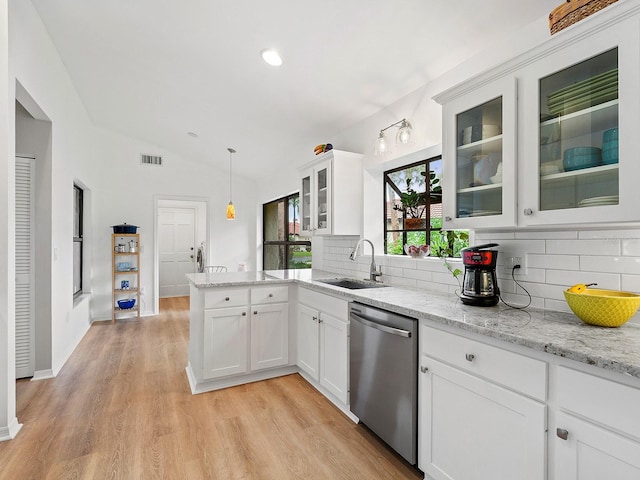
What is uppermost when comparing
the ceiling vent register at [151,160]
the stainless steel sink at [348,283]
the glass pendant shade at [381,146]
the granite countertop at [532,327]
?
the ceiling vent register at [151,160]

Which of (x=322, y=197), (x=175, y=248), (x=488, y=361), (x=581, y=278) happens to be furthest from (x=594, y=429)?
(x=175, y=248)

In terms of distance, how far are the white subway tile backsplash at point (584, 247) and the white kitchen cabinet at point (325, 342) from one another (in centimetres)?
126

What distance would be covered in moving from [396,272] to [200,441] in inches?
73.9

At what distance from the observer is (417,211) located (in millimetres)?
3016

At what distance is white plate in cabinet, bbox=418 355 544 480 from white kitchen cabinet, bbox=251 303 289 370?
1.59 m

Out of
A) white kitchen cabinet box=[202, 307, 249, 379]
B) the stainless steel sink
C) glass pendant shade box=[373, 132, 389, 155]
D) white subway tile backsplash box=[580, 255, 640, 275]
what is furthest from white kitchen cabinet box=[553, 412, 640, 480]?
white kitchen cabinet box=[202, 307, 249, 379]

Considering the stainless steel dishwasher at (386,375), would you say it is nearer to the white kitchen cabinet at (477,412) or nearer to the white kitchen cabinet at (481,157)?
the white kitchen cabinet at (477,412)

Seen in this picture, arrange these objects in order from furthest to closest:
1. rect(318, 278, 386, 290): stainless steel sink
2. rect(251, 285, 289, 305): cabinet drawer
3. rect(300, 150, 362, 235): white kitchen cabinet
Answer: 1. rect(300, 150, 362, 235): white kitchen cabinet
2. rect(318, 278, 386, 290): stainless steel sink
3. rect(251, 285, 289, 305): cabinet drawer

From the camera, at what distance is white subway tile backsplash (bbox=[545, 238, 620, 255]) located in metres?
1.58

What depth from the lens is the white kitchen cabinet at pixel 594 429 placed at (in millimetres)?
1004

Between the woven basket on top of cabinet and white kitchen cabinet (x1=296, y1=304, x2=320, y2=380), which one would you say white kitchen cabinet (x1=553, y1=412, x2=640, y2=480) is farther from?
white kitchen cabinet (x1=296, y1=304, x2=320, y2=380)

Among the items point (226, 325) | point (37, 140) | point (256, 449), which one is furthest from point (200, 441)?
point (37, 140)

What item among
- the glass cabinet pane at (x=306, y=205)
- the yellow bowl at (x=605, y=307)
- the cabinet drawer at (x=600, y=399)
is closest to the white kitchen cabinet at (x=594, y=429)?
the cabinet drawer at (x=600, y=399)

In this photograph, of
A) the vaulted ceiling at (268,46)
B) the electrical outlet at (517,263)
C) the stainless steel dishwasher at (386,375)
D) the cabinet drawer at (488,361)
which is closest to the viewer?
the cabinet drawer at (488,361)
